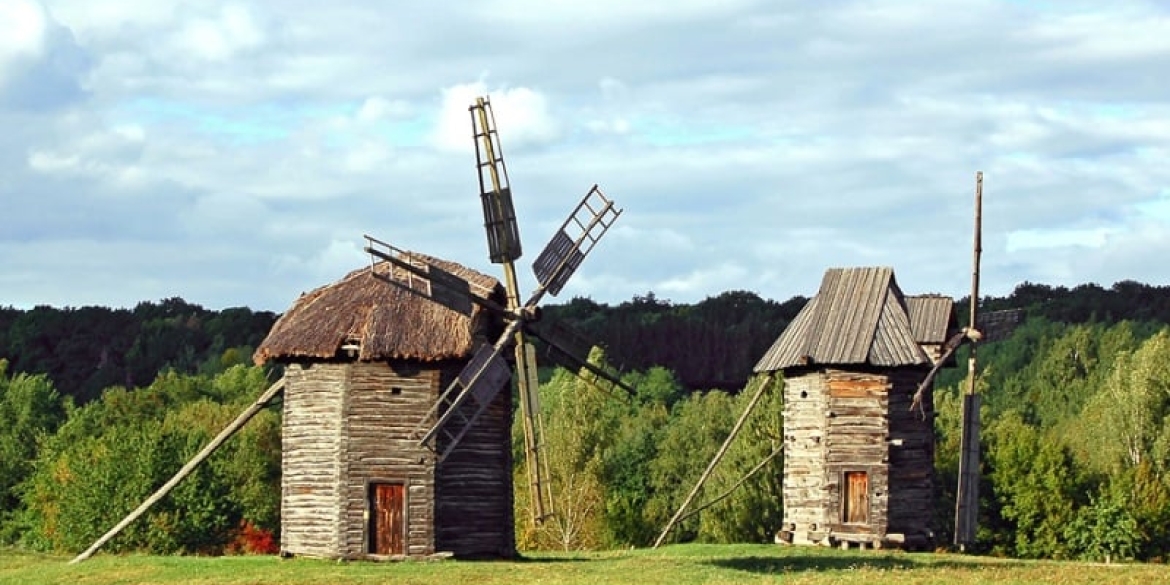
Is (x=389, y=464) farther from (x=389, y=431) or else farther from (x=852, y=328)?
(x=852, y=328)

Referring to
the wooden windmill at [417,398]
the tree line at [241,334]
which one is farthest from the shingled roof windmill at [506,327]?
the tree line at [241,334]

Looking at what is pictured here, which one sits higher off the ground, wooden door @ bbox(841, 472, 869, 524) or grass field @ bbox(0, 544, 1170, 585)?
wooden door @ bbox(841, 472, 869, 524)

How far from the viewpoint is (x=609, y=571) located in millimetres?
47125

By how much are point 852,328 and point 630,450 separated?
42.4 metres

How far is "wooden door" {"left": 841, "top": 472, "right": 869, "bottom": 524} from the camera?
190ft

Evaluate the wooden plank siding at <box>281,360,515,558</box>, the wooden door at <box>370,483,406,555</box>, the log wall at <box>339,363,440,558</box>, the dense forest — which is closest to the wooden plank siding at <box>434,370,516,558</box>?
the wooden plank siding at <box>281,360,515,558</box>

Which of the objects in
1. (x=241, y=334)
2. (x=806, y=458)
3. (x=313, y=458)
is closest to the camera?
(x=313, y=458)

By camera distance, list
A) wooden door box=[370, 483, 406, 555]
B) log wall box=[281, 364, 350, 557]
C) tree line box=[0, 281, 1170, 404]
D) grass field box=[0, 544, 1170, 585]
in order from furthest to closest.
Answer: tree line box=[0, 281, 1170, 404]
log wall box=[281, 364, 350, 557]
wooden door box=[370, 483, 406, 555]
grass field box=[0, 544, 1170, 585]

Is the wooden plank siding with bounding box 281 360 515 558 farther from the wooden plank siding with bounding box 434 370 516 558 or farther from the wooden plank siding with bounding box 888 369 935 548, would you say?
the wooden plank siding with bounding box 888 369 935 548

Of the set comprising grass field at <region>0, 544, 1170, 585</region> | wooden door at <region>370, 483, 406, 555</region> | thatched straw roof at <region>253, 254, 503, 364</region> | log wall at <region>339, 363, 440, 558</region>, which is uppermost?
thatched straw roof at <region>253, 254, 503, 364</region>

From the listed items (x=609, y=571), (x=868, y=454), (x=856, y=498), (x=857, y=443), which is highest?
(x=857, y=443)

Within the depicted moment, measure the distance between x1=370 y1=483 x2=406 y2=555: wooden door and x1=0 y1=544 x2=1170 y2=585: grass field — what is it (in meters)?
0.82

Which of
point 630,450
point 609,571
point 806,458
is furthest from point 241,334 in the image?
point 609,571

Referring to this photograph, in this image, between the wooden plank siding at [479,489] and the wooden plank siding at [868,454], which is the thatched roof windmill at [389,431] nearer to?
the wooden plank siding at [479,489]
